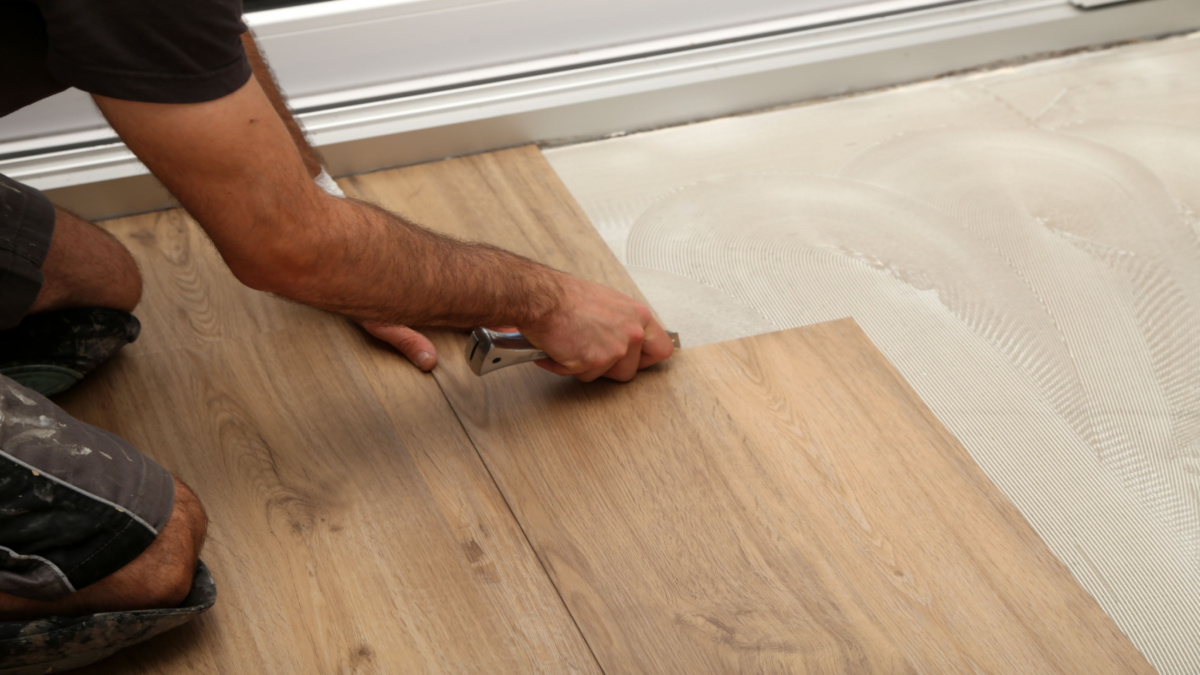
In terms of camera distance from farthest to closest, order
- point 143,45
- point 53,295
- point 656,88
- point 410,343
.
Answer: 1. point 656,88
2. point 410,343
3. point 53,295
4. point 143,45

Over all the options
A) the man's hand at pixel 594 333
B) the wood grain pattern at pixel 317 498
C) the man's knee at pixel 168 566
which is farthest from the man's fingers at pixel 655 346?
the man's knee at pixel 168 566

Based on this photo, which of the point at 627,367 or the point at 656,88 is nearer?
the point at 627,367

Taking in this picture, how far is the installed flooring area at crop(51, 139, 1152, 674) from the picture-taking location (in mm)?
1124

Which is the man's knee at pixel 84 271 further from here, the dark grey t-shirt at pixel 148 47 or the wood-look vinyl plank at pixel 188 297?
the dark grey t-shirt at pixel 148 47

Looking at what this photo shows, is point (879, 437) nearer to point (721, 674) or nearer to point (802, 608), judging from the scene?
point (802, 608)

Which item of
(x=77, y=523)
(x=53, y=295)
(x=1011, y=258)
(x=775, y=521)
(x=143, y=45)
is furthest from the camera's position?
(x=1011, y=258)

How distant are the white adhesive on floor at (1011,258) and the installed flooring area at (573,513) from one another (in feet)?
0.32

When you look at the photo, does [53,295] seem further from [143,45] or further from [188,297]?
[143,45]

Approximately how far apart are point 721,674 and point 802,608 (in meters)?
0.14

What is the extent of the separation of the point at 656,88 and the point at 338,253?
3.89 ft

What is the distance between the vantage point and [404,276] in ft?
3.67

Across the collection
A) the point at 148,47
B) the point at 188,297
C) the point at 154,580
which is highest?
the point at 148,47

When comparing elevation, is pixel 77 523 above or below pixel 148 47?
below

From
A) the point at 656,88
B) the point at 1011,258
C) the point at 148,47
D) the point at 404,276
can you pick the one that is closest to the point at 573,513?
the point at 404,276
